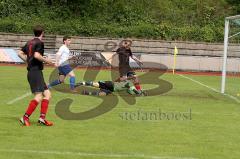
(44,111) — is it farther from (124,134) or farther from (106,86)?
(106,86)

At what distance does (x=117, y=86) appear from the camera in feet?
57.2

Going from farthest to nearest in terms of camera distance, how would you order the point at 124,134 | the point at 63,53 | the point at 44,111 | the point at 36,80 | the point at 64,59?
1. the point at 64,59
2. the point at 63,53
3. the point at 44,111
4. the point at 36,80
5. the point at 124,134

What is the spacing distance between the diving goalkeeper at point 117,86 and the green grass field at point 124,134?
1781mm

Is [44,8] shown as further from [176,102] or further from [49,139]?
[49,139]

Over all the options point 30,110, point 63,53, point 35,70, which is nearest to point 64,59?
point 63,53

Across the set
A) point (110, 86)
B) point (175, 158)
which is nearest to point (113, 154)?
point (175, 158)

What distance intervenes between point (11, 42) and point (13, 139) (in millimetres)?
31822

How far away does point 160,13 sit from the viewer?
44.7 metres

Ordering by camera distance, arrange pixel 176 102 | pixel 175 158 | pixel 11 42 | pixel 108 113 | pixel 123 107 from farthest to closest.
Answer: pixel 11 42, pixel 176 102, pixel 123 107, pixel 108 113, pixel 175 158

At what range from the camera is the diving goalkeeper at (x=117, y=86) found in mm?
A: 16828

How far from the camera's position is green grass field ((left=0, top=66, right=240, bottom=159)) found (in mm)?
8383

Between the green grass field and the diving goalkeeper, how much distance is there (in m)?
1.78

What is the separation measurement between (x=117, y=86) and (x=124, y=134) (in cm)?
741

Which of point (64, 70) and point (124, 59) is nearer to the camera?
point (64, 70)
